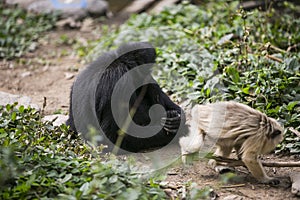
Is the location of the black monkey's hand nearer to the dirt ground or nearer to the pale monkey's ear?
the dirt ground

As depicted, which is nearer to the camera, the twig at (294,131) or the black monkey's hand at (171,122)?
the twig at (294,131)

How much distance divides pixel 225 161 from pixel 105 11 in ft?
22.8

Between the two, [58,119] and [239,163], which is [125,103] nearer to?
[58,119]

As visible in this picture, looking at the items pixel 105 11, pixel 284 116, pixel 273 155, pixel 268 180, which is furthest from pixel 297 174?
pixel 105 11

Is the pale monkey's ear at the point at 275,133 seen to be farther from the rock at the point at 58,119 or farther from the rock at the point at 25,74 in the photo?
the rock at the point at 25,74

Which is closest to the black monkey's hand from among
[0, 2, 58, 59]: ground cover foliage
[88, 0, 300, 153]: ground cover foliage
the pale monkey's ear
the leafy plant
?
[88, 0, 300, 153]: ground cover foliage

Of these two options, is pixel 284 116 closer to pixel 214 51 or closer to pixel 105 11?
pixel 214 51

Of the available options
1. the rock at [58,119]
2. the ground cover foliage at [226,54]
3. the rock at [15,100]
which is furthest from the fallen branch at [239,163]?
the rock at [15,100]

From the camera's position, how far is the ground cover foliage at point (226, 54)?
20.0 ft

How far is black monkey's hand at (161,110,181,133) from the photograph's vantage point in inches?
230

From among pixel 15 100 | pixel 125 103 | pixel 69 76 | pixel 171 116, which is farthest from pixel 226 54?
pixel 15 100

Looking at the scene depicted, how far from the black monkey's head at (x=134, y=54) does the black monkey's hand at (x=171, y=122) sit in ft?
2.27

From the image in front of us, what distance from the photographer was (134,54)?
231 inches

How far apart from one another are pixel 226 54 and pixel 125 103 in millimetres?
2153
